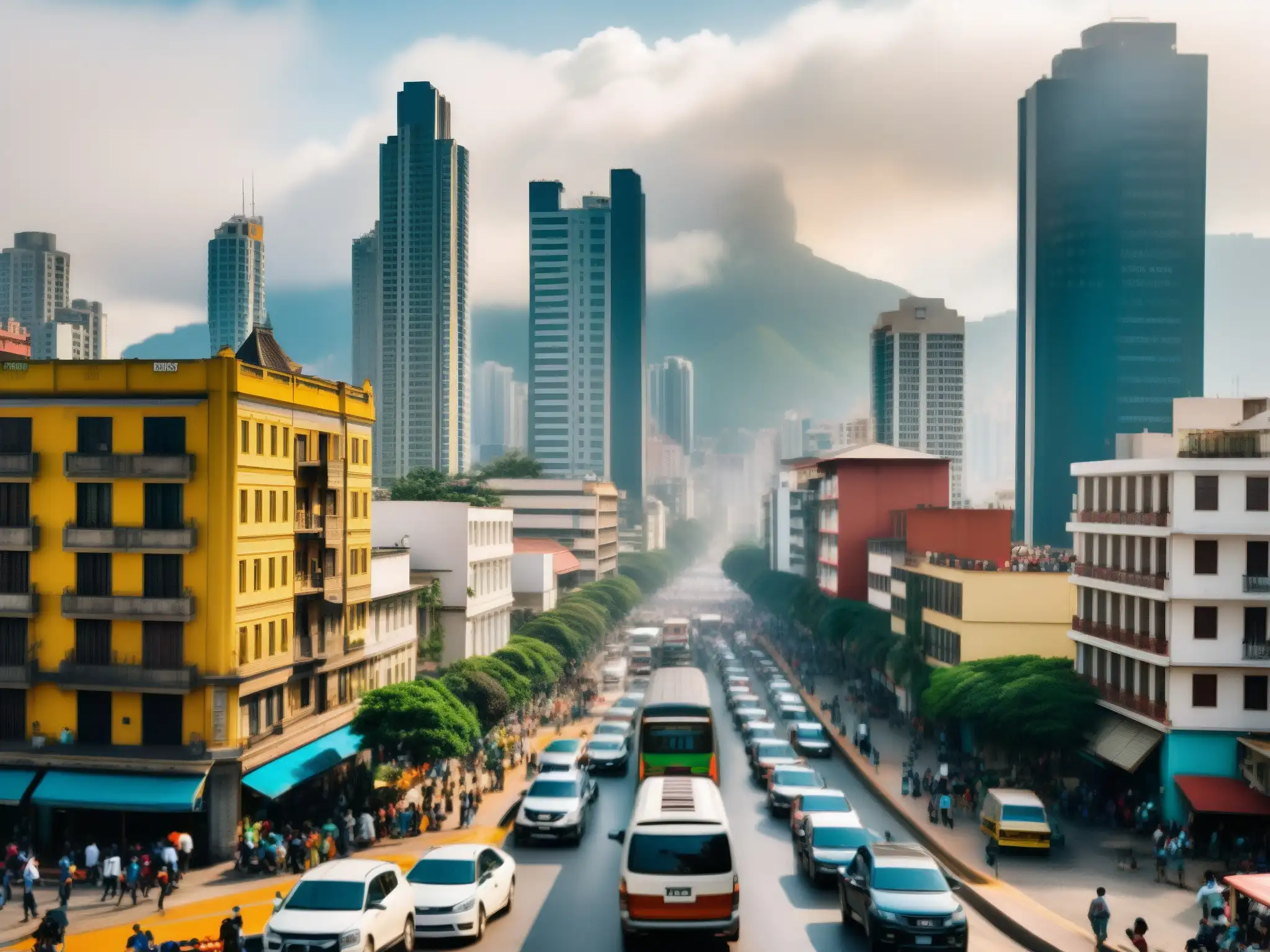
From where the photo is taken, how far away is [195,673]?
40.8 meters

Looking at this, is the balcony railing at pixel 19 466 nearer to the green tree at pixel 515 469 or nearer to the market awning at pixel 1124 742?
the market awning at pixel 1124 742

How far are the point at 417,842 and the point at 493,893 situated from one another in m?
13.3

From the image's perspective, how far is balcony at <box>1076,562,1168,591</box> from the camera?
149 feet

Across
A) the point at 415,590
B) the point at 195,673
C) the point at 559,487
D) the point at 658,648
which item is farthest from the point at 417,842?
the point at 559,487

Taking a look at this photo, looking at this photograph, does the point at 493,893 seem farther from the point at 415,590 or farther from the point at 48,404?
the point at 415,590

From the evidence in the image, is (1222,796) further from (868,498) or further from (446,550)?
(868,498)

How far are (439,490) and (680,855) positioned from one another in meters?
99.8

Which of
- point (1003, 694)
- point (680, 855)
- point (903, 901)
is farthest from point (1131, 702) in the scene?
point (680, 855)

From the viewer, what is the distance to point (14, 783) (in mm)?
40375

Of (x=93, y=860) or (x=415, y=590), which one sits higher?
(x=415, y=590)

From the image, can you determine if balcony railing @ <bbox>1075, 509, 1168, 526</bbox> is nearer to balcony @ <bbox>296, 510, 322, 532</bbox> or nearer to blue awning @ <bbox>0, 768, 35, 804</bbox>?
balcony @ <bbox>296, 510, 322, 532</bbox>

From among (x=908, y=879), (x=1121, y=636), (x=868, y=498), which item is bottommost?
(x=908, y=879)

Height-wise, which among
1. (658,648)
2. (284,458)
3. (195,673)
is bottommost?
(658,648)

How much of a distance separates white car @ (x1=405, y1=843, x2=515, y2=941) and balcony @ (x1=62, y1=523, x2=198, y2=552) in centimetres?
1743
